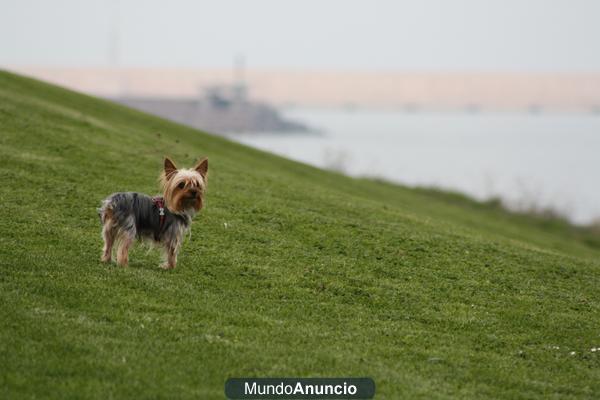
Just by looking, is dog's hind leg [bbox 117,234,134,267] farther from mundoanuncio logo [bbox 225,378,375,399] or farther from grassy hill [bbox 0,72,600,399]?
mundoanuncio logo [bbox 225,378,375,399]

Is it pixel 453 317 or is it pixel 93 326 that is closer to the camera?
pixel 93 326

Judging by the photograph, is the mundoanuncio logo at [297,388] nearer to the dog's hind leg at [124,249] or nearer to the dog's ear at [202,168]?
the dog's hind leg at [124,249]

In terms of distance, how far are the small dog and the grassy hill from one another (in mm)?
496

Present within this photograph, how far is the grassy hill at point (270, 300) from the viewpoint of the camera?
389 inches

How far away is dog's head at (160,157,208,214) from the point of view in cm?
1267

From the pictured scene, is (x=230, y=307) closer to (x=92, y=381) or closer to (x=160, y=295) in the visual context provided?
(x=160, y=295)

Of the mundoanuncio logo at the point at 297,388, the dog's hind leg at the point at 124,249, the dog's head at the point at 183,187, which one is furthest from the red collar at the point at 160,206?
the mundoanuncio logo at the point at 297,388

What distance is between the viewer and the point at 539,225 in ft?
134

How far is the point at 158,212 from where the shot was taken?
13.1 meters

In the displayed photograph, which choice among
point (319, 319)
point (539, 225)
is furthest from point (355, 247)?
point (539, 225)

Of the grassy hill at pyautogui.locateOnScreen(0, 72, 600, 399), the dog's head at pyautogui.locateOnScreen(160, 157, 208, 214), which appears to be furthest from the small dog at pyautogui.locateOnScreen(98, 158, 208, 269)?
the grassy hill at pyautogui.locateOnScreen(0, 72, 600, 399)

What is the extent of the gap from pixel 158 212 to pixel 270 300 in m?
2.14

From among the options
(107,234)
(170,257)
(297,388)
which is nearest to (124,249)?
(107,234)

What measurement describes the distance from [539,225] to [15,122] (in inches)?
998
